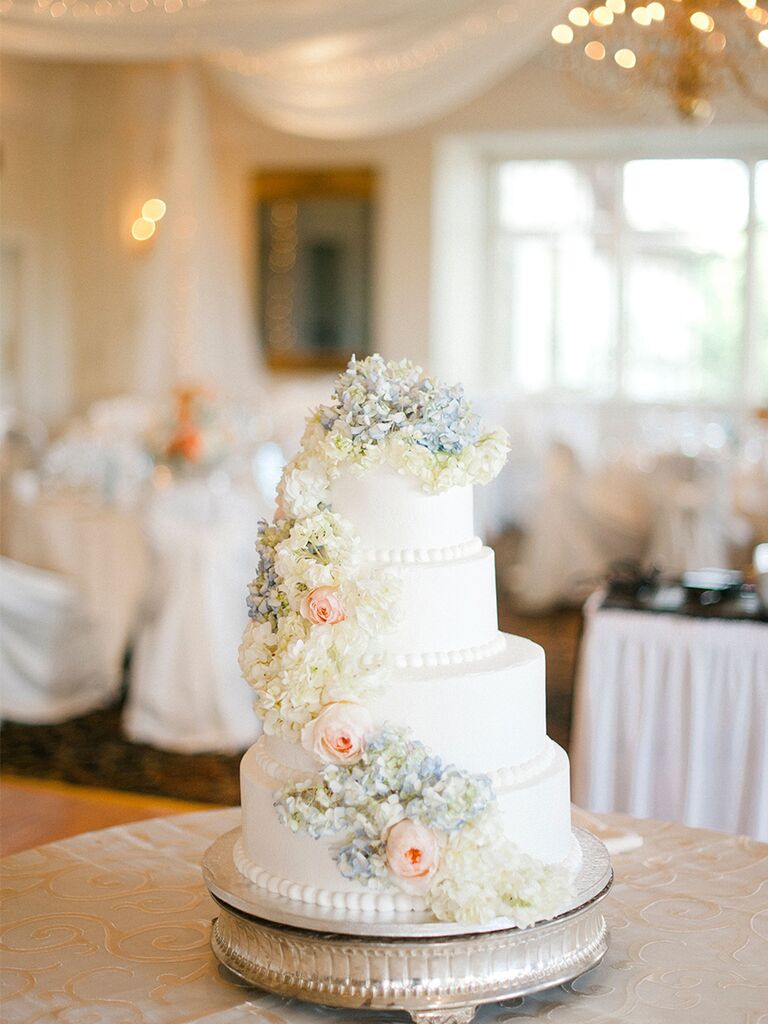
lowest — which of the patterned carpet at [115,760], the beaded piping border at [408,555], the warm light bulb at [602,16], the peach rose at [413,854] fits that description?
the patterned carpet at [115,760]

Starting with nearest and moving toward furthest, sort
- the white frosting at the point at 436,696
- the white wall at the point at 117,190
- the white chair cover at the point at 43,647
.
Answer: the white frosting at the point at 436,696, the white chair cover at the point at 43,647, the white wall at the point at 117,190

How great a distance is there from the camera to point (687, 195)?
456 inches

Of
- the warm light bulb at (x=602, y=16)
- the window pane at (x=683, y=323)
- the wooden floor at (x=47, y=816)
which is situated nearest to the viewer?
the wooden floor at (x=47, y=816)

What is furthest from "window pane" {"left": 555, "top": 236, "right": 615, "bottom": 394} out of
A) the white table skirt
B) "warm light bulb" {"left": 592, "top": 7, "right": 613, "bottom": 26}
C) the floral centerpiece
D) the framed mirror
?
the white table skirt

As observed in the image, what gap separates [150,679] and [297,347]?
6.67 meters

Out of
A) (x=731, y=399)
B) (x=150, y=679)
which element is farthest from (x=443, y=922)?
(x=731, y=399)

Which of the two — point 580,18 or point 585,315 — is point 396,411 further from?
point 585,315

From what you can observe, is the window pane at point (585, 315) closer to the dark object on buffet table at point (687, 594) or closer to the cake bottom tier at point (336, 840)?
the dark object on buffet table at point (687, 594)

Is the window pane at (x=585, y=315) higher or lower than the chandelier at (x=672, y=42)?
lower

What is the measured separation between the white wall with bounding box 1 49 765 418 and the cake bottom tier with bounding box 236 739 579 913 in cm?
916

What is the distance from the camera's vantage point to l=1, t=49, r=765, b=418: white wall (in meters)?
11.0

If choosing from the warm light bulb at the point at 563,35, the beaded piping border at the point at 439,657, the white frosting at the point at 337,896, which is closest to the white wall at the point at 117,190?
the warm light bulb at the point at 563,35

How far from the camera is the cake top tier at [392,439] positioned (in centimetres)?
200

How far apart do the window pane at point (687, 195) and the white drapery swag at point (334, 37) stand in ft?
15.9
